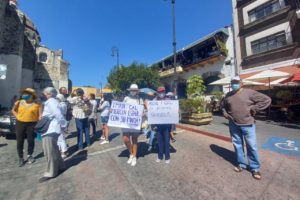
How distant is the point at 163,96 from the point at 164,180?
80.7 inches

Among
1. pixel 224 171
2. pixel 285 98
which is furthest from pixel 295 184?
pixel 285 98

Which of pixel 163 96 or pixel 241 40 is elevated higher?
pixel 241 40

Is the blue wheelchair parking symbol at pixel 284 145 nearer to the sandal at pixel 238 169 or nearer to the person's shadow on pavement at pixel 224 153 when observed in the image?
the person's shadow on pavement at pixel 224 153

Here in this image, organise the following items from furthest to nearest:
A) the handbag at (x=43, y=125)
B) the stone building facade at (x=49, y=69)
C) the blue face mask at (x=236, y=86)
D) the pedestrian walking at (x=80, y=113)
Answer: the stone building facade at (x=49, y=69)
the pedestrian walking at (x=80, y=113)
the blue face mask at (x=236, y=86)
the handbag at (x=43, y=125)

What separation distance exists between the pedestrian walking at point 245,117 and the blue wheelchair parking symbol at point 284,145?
5.94 feet

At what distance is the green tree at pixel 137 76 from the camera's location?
23453 mm

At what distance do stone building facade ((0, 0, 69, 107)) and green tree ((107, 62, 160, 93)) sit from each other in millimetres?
10159

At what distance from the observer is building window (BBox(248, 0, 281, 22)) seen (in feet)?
41.8

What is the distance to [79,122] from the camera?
5445 millimetres

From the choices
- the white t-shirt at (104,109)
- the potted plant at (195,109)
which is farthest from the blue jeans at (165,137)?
the potted plant at (195,109)

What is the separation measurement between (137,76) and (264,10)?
48.9ft

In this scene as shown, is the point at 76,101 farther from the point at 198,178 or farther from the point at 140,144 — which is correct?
the point at 198,178

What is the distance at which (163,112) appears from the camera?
427 cm

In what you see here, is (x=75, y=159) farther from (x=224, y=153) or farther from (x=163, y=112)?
(x=224, y=153)
